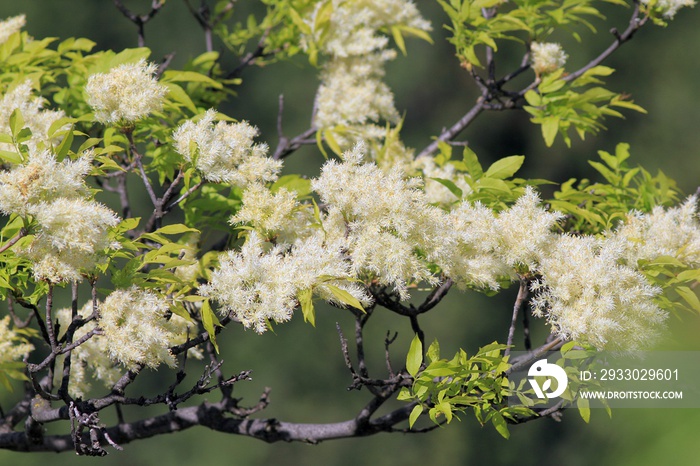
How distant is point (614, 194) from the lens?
2205 mm

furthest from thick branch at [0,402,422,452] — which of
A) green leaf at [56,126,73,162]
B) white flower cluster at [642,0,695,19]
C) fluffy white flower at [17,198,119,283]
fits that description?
white flower cluster at [642,0,695,19]

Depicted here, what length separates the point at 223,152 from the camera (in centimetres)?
165

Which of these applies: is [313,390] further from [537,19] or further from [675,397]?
[675,397]

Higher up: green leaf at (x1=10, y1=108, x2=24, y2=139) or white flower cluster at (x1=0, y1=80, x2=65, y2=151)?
white flower cluster at (x1=0, y1=80, x2=65, y2=151)

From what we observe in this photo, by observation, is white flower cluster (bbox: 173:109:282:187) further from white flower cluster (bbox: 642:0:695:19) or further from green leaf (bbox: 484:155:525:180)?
white flower cluster (bbox: 642:0:695:19)

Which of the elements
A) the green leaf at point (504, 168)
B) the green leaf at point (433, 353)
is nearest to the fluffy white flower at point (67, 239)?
the green leaf at point (433, 353)

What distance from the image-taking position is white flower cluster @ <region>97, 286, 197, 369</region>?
1.49 m

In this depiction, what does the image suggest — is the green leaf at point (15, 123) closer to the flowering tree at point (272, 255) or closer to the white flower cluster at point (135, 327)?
the flowering tree at point (272, 255)

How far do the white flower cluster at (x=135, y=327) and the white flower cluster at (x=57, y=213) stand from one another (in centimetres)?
9

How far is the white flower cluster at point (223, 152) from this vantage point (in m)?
1.62

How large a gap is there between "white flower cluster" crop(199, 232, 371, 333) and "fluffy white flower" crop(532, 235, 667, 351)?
1.25ft

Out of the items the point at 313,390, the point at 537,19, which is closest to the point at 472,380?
the point at 537,19

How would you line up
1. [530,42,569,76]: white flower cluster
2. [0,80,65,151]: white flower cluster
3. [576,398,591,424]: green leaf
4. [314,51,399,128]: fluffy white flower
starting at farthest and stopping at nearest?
1. [314,51,399,128]: fluffy white flower
2. [530,42,569,76]: white flower cluster
3. [0,80,65,151]: white flower cluster
4. [576,398,591,424]: green leaf

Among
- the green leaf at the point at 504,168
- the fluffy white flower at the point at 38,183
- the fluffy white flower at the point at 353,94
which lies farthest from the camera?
the fluffy white flower at the point at 353,94
